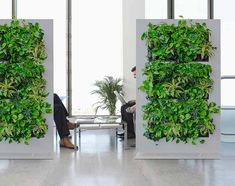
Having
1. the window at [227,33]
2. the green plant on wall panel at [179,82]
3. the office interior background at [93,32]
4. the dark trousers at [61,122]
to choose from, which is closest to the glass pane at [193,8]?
the office interior background at [93,32]

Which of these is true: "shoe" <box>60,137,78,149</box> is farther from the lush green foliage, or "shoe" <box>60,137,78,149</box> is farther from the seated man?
the lush green foliage

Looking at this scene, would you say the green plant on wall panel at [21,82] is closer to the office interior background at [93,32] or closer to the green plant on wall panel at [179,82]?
the green plant on wall panel at [179,82]

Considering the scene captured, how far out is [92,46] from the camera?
780cm

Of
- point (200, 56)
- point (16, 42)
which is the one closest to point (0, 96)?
point (16, 42)

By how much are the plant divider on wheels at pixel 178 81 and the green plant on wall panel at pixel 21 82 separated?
56.0 inches

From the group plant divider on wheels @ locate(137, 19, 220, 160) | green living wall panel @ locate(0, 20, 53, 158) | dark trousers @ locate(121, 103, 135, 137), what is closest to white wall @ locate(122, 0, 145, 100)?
dark trousers @ locate(121, 103, 135, 137)

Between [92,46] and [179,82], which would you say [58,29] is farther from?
[179,82]

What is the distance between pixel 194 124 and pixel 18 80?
2.51 meters

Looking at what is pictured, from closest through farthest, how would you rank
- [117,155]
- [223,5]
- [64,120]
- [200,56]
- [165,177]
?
1. [165,177]
2. [200,56]
3. [117,155]
4. [64,120]
5. [223,5]

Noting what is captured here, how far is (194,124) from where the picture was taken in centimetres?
438

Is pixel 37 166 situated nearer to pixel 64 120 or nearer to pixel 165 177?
pixel 64 120

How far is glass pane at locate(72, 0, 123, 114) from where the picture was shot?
7746mm

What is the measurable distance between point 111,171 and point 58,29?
484 cm

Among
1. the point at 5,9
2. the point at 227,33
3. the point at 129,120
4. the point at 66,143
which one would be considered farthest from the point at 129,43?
the point at 66,143
